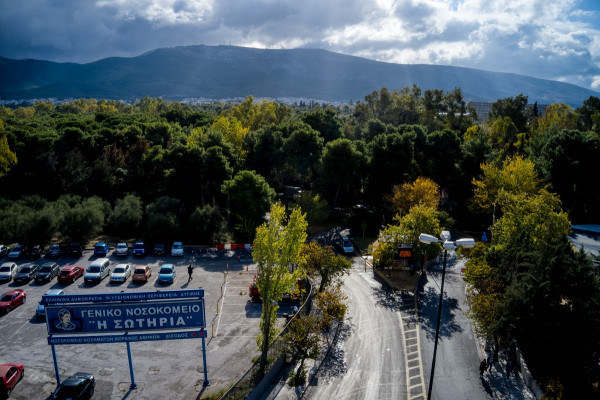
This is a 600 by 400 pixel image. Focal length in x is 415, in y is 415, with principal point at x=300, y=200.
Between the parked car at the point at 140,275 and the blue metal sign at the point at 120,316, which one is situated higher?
the blue metal sign at the point at 120,316

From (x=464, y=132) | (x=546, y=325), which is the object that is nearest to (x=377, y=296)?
(x=546, y=325)

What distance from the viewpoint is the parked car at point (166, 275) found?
116ft

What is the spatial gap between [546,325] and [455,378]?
5842 mm

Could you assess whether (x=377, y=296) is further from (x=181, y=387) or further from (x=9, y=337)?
(x=9, y=337)

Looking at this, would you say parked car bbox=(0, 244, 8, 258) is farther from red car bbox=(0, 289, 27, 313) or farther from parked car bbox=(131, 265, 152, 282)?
parked car bbox=(131, 265, 152, 282)

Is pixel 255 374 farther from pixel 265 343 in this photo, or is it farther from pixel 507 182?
pixel 507 182

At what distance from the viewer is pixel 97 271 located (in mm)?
35531

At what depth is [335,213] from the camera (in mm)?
60188

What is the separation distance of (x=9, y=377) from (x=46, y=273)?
1550cm

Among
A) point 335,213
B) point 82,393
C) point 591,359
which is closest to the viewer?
point 82,393

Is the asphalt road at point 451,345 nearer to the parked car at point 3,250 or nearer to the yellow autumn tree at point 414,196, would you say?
the yellow autumn tree at point 414,196

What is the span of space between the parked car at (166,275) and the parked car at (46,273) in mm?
9162

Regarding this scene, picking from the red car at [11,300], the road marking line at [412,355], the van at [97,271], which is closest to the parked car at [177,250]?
the van at [97,271]

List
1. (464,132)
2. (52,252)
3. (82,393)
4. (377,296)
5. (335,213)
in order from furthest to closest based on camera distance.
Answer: (464,132)
(335,213)
(52,252)
(377,296)
(82,393)
